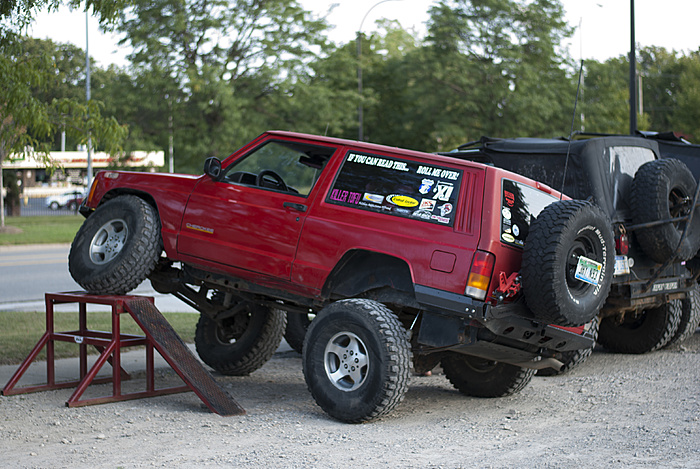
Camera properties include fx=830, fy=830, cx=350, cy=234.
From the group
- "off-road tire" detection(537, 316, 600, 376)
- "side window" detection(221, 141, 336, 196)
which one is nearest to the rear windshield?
"off-road tire" detection(537, 316, 600, 376)

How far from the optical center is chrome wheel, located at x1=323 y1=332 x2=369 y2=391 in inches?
242

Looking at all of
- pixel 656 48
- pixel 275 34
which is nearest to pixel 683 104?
pixel 275 34

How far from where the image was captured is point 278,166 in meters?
7.40

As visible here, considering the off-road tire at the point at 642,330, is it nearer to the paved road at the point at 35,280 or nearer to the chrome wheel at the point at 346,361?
the chrome wheel at the point at 346,361

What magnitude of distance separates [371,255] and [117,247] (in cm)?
234

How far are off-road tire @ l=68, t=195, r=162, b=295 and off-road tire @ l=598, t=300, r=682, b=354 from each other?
4.93 m

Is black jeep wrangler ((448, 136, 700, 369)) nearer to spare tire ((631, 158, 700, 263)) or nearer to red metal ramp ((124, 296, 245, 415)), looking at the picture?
spare tire ((631, 158, 700, 263))

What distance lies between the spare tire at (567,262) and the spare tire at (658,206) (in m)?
1.77

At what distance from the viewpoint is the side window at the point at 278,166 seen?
7203mm

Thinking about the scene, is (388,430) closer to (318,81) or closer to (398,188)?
(398,188)

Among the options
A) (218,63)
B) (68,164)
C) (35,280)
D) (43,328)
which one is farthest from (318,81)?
(68,164)

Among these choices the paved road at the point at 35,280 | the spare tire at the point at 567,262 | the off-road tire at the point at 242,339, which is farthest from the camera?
the paved road at the point at 35,280

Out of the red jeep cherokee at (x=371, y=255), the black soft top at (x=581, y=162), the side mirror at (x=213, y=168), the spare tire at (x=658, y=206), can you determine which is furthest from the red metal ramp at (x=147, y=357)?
the spare tire at (x=658, y=206)

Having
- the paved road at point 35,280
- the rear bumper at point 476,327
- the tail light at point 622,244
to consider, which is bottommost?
the paved road at point 35,280
